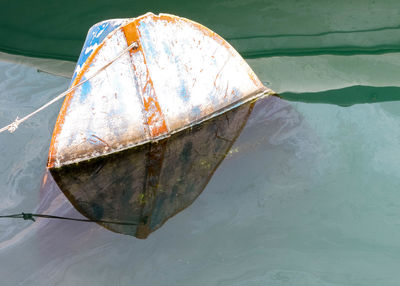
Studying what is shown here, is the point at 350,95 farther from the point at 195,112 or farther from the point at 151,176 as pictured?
the point at 151,176

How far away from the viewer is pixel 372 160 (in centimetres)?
246

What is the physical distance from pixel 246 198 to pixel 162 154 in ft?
1.94

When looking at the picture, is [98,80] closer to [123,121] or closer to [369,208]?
[123,121]

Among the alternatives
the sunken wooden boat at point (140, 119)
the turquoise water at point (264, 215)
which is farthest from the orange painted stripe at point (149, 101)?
the turquoise water at point (264, 215)

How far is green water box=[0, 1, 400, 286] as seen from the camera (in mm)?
1956

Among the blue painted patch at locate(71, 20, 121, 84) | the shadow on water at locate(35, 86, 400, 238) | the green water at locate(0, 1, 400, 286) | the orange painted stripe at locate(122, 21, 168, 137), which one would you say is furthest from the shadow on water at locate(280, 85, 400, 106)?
the blue painted patch at locate(71, 20, 121, 84)

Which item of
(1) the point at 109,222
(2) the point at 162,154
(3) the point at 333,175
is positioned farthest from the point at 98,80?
(3) the point at 333,175

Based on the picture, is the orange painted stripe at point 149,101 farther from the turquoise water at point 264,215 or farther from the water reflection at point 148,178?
the turquoise water at point 264,215

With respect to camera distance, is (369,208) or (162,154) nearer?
(369,208)

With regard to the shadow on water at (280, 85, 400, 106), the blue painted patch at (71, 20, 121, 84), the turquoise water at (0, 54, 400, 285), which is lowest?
the turquoise water at (0, 54, 400, 285)

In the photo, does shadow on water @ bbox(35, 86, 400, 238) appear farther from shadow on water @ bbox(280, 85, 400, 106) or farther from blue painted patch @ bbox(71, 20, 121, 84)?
blue painted patch @ bbox(71, 20, 121, 84)

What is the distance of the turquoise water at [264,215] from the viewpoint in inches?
76.3

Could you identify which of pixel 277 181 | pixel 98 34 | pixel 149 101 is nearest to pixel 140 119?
pixel 149 101

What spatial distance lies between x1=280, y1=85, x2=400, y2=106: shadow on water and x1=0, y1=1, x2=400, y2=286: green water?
0.04 ft
